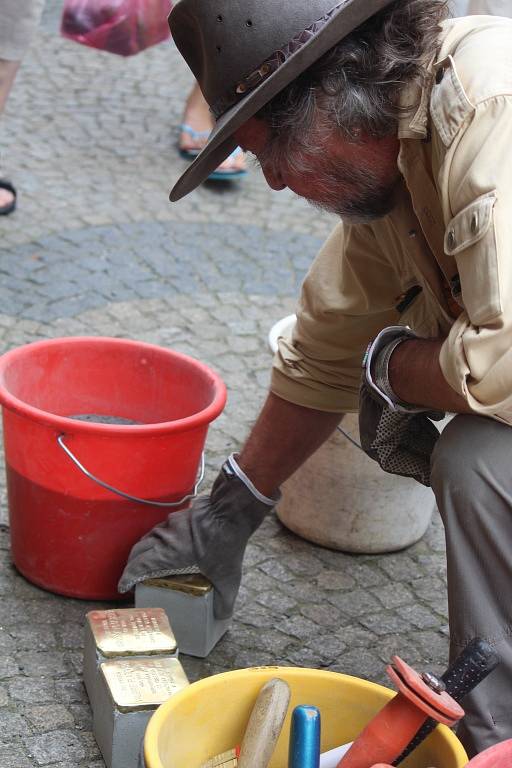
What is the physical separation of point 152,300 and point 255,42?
221 centimetres

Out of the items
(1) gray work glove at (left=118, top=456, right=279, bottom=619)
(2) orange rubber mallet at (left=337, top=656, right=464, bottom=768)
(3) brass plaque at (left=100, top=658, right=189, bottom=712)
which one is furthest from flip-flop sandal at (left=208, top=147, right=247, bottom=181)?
(2) orange rubber mallet at (left=337, top=656, right=464, bottom=768)

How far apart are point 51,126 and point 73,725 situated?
12.6ft

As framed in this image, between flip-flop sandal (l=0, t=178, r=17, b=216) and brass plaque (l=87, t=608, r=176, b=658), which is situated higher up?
brass plaque (l=87, t=608, r=176, b=658)

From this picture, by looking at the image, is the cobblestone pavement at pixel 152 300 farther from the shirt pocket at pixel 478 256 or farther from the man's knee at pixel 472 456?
the shirt pocket at pixel 478 256

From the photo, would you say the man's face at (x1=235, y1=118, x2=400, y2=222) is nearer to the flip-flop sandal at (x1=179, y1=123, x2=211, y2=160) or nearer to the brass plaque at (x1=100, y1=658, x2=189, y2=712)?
the brass plaque at (x1=100, y1=658, x2=189, y2=712)

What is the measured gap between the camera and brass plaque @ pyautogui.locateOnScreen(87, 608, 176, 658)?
81.5 inches

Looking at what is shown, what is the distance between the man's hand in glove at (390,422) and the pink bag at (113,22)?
268 cm

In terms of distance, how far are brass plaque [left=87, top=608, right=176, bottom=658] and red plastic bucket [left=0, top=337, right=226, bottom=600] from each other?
0.90 ft

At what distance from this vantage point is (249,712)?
185 centimetres

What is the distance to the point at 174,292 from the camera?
415 centimetres

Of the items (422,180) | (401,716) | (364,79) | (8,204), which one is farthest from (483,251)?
(8,204)

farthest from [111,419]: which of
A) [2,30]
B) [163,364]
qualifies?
[2,30]

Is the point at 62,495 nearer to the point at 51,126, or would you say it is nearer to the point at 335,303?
the point at 335,303

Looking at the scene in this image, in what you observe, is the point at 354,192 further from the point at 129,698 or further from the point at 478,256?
the point at 129,698
